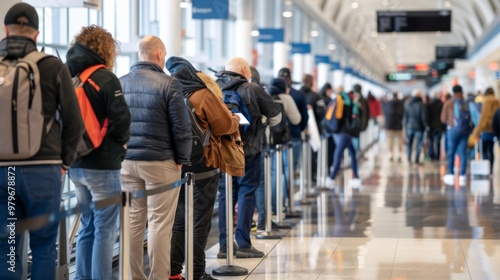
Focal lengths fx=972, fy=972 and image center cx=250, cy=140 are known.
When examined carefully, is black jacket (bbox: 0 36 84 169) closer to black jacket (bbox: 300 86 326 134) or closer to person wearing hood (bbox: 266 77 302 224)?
person wearing hood (bbox: 266 77 302 224)

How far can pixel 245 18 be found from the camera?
18.0 m

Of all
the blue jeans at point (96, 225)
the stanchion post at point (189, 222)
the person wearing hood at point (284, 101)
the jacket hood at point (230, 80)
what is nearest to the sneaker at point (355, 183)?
the person wearing hood at point (284, 101)

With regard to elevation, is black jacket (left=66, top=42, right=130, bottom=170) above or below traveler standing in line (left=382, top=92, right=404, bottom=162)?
above

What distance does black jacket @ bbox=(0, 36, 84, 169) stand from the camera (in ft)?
15.7

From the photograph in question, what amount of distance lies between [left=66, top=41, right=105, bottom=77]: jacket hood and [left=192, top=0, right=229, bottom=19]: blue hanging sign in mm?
6738

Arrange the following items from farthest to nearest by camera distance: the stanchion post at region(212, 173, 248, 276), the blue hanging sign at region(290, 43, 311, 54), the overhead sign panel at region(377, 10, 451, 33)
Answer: the overhead sign panel at region(377, 10, 451, 33)
the blue hanging sign at region(290, 43, 311, 54)
the stanchion post at region(212, 173, 248, 276)

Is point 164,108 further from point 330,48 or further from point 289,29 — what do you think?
point 330,48

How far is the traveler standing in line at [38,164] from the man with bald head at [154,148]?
131 cm

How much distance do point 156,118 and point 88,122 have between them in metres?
0.82

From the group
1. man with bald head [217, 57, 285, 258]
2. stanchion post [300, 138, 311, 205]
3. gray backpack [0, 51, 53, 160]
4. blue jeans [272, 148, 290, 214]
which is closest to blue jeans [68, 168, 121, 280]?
gray backpack [0, 51, 53, 160]

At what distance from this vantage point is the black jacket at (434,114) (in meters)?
22.4

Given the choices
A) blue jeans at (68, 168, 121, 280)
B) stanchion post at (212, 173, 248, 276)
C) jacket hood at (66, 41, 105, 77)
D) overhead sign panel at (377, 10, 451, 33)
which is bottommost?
stanchion post at (212, 173, 248, 276)

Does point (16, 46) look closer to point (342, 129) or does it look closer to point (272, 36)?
point (342, 129)

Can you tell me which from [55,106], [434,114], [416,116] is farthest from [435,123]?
[55,106]
